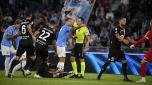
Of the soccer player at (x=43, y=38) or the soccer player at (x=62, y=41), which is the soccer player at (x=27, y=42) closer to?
the soccer player at (x=43, y=38)

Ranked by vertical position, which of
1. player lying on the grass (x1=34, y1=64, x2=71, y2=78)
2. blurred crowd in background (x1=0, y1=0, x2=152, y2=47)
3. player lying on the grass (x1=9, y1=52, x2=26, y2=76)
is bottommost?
player lying on the grass (x1=34, y1=64, x2=71, y2=78)

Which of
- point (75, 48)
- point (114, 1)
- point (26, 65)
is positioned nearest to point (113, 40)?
point (75, 48)

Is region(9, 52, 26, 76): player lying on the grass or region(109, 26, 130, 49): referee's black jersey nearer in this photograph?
region(109, 26, 130, 49): referee's black jersey

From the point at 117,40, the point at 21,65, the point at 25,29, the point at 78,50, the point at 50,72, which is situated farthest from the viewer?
the point at 78,50

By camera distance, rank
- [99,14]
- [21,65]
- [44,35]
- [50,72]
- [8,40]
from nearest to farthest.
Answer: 1. [44,35]
2. [50,72]
3. [21,65]
4. [8,40]
5. [99,14]

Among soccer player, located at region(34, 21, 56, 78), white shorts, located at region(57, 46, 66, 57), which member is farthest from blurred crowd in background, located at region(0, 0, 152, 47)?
soccer player, located at region(34, 21, 56, 78)

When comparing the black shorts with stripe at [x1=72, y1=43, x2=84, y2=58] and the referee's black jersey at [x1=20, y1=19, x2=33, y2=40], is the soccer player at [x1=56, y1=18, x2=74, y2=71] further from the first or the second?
the referee's black jersey at [x1=20, y1=19, x2=33, y2=40]

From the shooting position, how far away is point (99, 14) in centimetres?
3406

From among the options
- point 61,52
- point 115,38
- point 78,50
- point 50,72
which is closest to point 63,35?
point 61,52

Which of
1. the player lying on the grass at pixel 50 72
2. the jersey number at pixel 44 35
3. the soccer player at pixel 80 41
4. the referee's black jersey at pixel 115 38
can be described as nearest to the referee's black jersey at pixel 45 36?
the jersey number at pixel 44 35

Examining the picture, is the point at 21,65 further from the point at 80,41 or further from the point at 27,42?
the point at 80,41

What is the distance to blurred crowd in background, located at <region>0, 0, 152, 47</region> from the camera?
32438mm

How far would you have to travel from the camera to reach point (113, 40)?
23.4 meters

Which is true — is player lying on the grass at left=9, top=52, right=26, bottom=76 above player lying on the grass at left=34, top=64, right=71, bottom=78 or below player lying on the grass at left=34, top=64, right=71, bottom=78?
above
